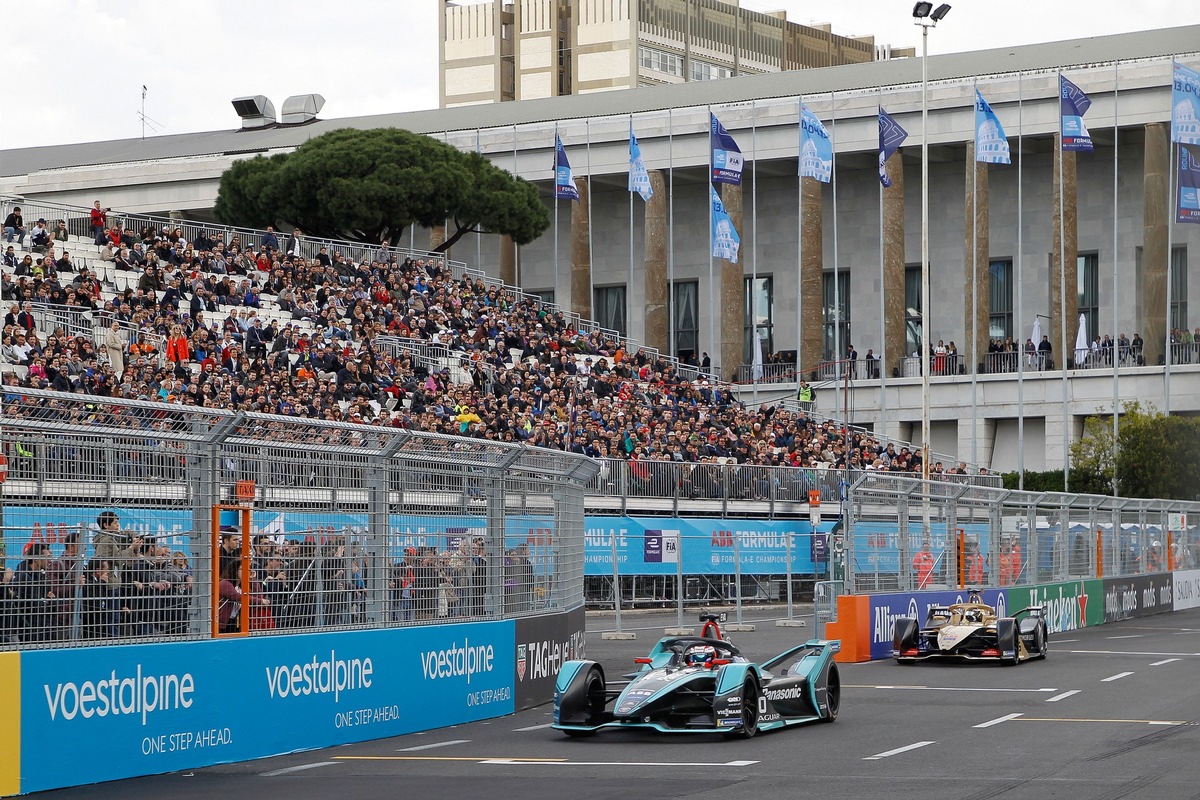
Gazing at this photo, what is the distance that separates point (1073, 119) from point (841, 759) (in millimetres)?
43525

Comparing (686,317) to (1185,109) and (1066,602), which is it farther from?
(1066,602)

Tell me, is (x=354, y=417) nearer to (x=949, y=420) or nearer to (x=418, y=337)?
(x=418, y=337)

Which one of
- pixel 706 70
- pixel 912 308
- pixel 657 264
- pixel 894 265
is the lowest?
pixel 912 308

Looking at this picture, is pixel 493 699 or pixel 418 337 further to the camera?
pixel 418 337

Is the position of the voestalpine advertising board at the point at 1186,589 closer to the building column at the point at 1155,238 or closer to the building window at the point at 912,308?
the building column at the point at 1155,238

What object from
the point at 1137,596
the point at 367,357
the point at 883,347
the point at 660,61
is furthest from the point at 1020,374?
the point at 660,61

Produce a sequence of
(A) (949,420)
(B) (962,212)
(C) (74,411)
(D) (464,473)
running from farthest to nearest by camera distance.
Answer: (B) (962,212), (A) (949,420), (D) (464,473), (C) (74,411)

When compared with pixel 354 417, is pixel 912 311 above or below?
above

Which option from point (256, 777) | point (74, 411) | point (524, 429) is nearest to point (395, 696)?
point (256, 777)

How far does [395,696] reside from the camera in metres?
16.8

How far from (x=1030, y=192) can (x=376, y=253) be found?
106 feet

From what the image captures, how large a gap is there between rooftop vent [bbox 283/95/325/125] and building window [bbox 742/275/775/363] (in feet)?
80.0

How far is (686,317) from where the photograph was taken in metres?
78.9

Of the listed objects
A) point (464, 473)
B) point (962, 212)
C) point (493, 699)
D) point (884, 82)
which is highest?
point (884, 82)
